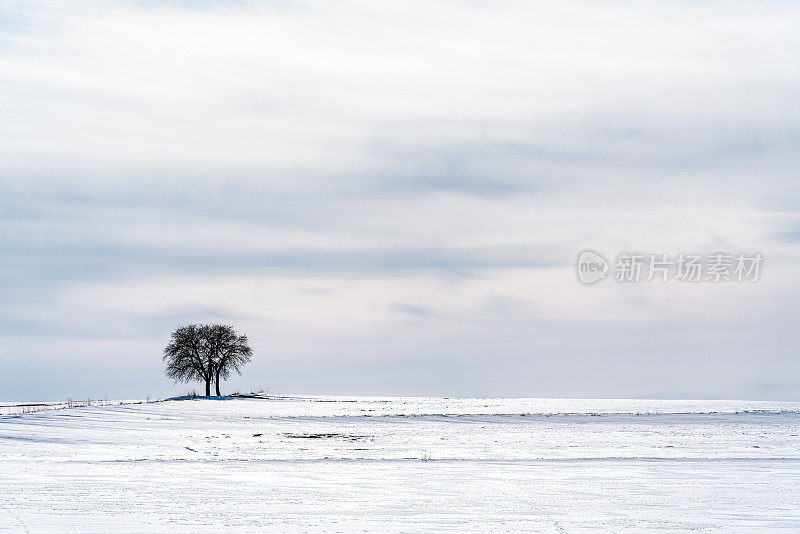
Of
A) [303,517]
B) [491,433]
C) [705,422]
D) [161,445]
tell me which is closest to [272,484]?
[303,517]

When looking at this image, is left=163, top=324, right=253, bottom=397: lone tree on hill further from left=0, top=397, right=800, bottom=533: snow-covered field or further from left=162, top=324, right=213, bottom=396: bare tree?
left=0, top=397, right=800, bottom=533: snow-covered field

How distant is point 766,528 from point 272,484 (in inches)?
484

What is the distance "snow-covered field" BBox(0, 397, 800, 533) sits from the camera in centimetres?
1764

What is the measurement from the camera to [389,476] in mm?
25828

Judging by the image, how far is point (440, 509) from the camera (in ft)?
63.4

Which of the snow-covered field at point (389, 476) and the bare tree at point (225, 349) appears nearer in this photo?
the snow-covered field at point (389, 476)

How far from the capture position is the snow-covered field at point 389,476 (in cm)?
1764

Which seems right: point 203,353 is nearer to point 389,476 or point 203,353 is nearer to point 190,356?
point 190,356

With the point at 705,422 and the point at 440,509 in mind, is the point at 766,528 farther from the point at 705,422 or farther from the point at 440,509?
the point at 705,422

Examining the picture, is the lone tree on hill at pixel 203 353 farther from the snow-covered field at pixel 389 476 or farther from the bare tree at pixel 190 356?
the snow-covered field at pixel 389 476

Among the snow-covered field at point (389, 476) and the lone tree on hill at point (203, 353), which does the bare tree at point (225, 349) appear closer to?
the lone tree on hill at point (203, 353)

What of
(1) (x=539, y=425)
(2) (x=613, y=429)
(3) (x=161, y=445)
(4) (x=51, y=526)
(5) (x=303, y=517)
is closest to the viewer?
(4) (x=51, y=526)

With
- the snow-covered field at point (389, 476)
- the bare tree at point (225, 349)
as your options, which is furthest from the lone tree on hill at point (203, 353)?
the snow-covered field at point (389, 476)

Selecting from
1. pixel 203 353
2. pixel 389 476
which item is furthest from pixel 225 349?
pixel 389 476
